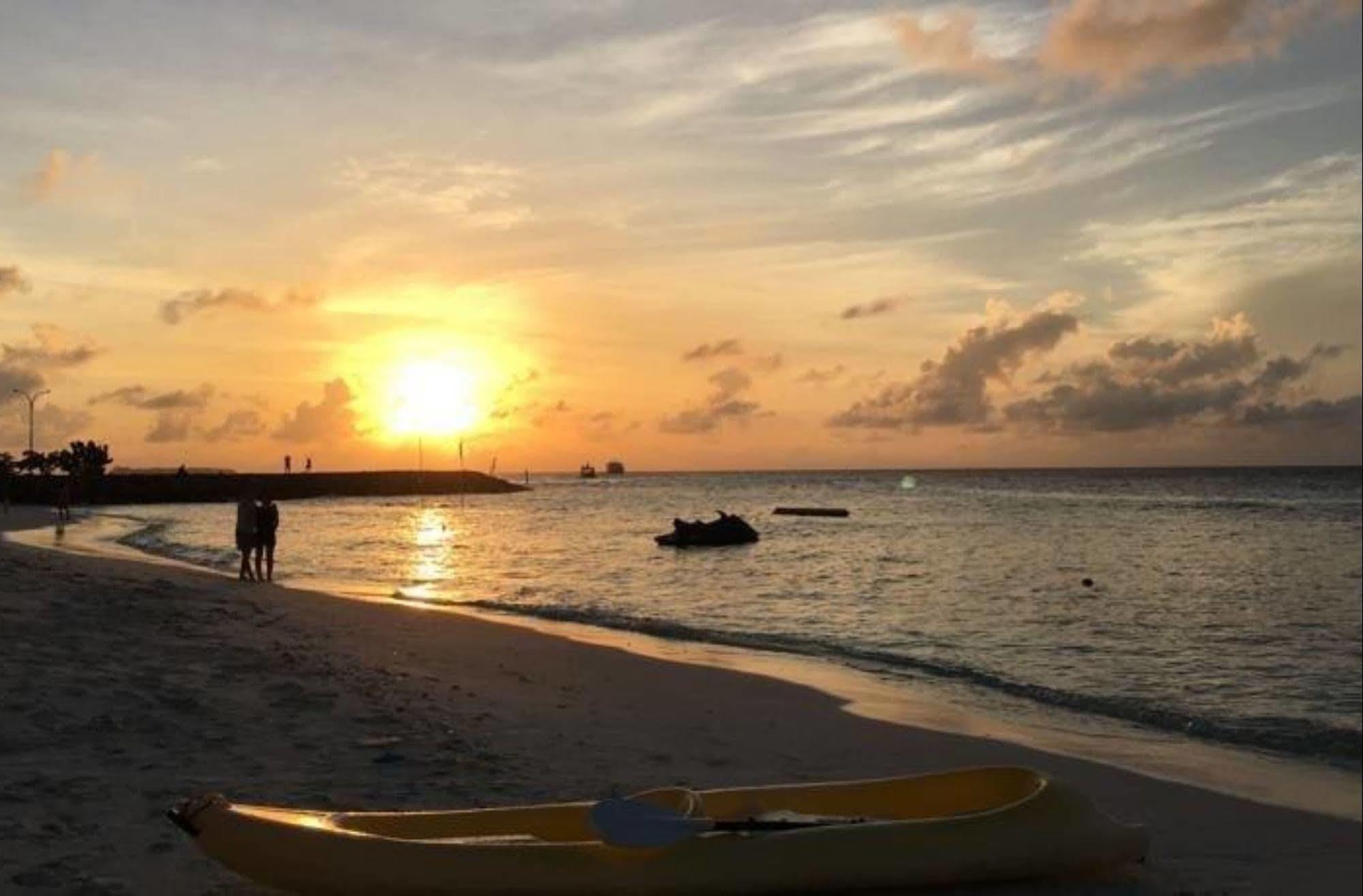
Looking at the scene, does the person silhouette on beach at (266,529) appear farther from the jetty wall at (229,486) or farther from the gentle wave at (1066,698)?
the jetty wall at (229,486)

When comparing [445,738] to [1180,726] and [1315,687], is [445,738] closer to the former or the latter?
[1180,726]

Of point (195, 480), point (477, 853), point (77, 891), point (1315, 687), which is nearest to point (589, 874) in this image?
point (477, 853)

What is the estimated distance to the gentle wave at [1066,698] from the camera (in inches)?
454

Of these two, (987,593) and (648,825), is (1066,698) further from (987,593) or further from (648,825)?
(987,593)

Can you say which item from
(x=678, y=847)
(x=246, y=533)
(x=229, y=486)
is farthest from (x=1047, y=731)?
(x=229, y=486)

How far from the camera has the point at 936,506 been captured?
3479 inches

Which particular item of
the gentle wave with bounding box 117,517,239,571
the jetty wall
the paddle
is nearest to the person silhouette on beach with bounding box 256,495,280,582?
the gentle wave with bounding box 117,517,239,571

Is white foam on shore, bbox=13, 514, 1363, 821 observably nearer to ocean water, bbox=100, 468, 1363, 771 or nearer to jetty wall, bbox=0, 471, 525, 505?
ocean water, bbox=100, 468, 1363, 771

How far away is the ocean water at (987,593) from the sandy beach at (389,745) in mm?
3703

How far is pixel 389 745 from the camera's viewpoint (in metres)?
8.53

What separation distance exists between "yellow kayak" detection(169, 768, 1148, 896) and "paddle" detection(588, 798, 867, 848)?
0.01 m

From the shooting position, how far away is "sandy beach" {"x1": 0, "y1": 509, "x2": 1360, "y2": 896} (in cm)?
627

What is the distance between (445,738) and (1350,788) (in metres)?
8.03

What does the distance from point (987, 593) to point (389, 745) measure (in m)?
20.7
